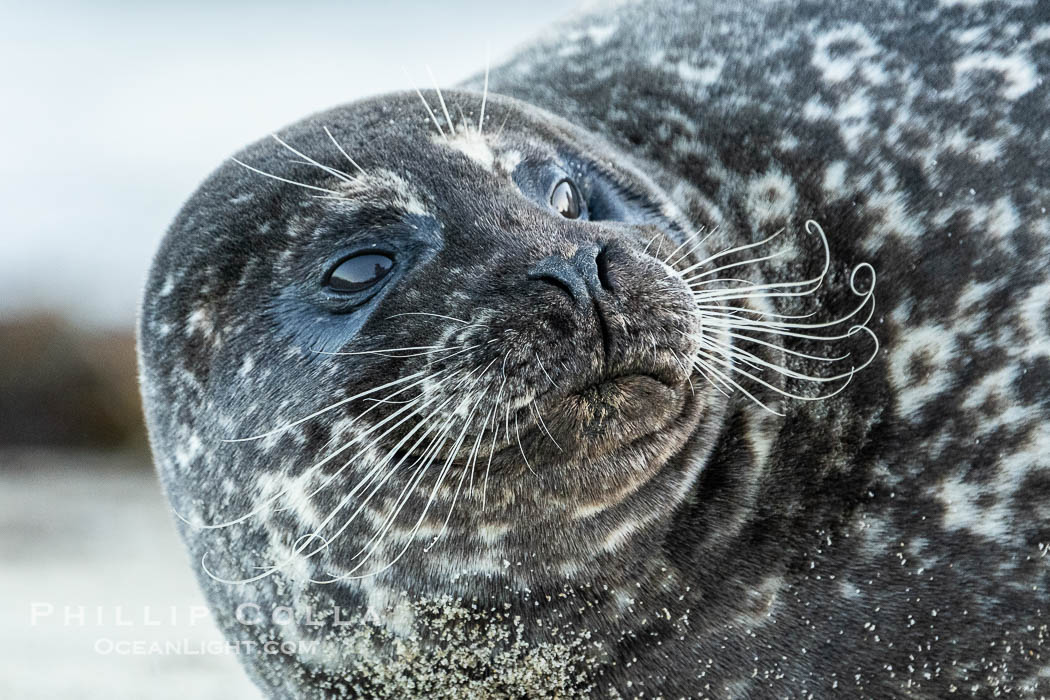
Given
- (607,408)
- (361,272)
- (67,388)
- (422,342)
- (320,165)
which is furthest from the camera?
(67,388)

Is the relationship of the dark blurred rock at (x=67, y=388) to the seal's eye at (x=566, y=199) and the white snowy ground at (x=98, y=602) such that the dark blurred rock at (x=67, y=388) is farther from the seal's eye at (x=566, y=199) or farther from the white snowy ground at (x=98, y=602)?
the seal's eye at (x=566, y=199)

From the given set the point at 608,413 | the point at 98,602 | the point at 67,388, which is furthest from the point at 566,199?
the point at 67,388

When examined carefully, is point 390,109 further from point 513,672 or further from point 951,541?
point 951,541

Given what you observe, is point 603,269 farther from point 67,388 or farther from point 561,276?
point 67,388

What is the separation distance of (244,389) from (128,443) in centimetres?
1018

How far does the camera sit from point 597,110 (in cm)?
384

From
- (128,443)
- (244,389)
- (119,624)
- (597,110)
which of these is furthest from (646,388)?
(128,443)

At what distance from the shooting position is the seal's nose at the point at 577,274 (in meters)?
2.60

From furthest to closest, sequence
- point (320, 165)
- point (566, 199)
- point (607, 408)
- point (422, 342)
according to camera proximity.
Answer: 1. point (566, 199)
2. point (320, 165)
3. point (422, 342)
4. point (607, 408)

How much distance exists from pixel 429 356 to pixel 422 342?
48 millimetres

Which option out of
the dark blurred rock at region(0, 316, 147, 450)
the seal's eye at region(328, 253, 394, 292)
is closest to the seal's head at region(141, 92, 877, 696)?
the seal's eye at region(328, 253, 394, 292)

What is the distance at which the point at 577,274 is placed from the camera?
8.63 ft

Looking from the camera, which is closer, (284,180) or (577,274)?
(577,274)

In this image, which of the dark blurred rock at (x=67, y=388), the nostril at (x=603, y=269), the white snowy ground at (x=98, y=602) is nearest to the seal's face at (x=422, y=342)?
the nostril at (x=603, y=269)
